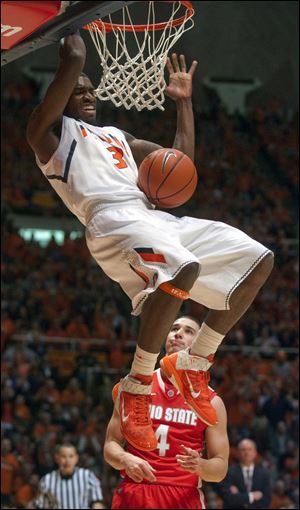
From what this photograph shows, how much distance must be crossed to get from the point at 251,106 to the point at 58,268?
798 cm

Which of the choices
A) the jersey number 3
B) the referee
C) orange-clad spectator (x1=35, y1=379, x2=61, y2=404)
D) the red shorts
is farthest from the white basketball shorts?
orange-clad spectator (x1=35, y1=379, x2=61, y2=404)

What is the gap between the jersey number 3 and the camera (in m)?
5.05

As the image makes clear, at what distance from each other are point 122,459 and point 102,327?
374 inches

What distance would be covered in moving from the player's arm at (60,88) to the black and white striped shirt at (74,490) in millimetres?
5127

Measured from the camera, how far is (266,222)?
18.0 meters

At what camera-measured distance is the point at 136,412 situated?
4.75 metres

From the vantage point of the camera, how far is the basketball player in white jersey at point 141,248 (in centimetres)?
466

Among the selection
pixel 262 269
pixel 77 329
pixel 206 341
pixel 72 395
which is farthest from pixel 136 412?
pixel 77 329

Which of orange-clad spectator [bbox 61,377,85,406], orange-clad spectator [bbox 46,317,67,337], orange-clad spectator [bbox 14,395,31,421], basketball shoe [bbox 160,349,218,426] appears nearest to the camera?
basketball shoe [bbox 160,349,218,426]

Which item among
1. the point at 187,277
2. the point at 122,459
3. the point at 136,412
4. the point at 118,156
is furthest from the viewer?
the point at 122,459

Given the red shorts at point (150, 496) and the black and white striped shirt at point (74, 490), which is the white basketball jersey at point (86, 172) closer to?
the red shorts at point (150, 496)

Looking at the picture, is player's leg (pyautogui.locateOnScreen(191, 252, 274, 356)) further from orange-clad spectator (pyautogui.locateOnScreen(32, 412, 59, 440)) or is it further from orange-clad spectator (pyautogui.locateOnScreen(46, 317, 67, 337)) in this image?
orange-clad spectator (pyautogui.locateOnScreen(46, 317, 67, 337))

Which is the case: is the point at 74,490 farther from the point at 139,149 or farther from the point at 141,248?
the point at 141,248

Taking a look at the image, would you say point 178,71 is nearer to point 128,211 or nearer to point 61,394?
point 128,211
